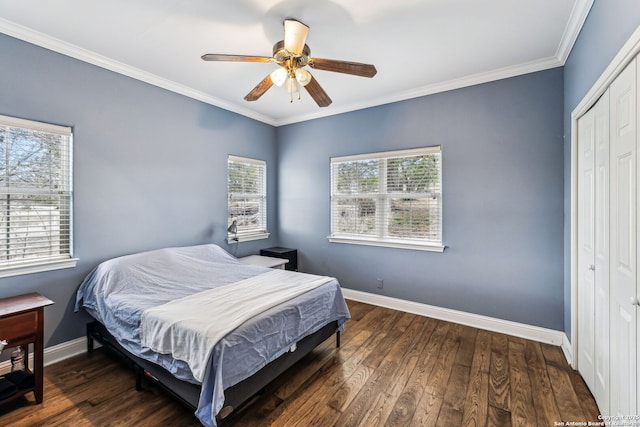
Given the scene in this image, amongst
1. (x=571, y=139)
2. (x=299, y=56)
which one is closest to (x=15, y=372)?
(x=299, y=56)

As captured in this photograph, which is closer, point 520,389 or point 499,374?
point 520,389

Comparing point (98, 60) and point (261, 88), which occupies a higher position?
point (98, 60)

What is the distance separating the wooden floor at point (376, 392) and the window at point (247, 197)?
2.09m

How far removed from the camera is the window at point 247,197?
155 inches

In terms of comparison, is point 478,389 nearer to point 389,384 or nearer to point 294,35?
point 389,384

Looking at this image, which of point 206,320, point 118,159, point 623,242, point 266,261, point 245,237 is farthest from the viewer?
point 245,237

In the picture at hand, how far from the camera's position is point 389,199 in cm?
366

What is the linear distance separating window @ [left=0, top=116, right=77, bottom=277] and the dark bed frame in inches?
29.1

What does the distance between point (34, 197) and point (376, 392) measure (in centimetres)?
315

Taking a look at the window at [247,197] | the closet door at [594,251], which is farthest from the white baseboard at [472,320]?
the window at [247,197]

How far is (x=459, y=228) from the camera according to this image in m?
3.15

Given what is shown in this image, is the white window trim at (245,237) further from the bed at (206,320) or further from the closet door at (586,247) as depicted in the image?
the closet door at (586,247)

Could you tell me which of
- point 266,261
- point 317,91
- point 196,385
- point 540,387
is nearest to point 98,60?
point 317,91

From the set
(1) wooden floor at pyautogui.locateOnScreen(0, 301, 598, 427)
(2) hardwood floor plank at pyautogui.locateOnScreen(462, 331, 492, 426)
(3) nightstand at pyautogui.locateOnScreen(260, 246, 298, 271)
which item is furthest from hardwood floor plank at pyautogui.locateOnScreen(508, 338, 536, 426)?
(3) nightstand at pyautogui.locateOnScreen(260, 246, 298, 271)
